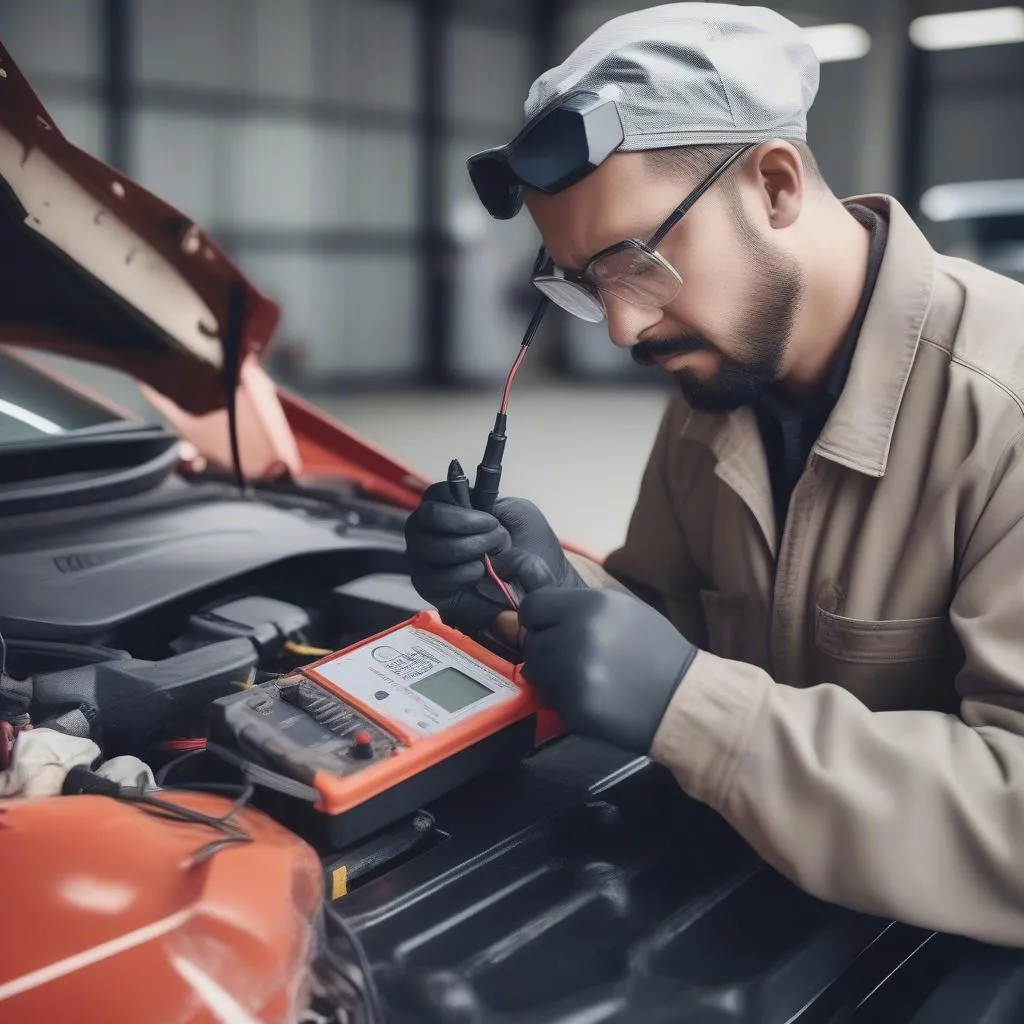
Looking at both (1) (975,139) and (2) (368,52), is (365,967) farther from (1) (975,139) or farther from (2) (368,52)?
(1) (975,139)

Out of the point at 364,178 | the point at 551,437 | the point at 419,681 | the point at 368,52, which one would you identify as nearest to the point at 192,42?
the point at 368,52

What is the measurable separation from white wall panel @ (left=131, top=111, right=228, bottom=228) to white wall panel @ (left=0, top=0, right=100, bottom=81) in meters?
0.53

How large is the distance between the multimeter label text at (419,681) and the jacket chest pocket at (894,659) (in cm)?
36

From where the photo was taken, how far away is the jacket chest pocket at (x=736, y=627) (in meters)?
1.34

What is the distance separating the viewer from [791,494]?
4.09 feet

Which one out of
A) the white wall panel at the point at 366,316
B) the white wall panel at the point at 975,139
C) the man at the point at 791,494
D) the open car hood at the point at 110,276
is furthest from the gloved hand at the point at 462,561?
the white wall panel at the point at 975,139

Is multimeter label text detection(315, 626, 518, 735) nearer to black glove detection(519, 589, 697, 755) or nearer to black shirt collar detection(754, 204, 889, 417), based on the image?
black glove detection(519, 589, 697, 755)

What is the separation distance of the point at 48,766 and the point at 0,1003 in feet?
0.89

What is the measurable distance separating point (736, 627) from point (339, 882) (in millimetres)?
625

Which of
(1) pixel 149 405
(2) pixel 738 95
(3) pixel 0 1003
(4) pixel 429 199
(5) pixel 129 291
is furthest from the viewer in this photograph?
(4) pixel 429 199

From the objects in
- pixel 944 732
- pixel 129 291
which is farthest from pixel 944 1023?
pixel 129 291

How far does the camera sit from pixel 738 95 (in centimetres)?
109

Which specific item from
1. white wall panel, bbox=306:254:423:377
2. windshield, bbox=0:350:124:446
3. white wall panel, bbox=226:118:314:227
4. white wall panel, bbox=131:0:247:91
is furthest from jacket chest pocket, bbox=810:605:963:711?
white wall panel, bbox=306:254:423:377

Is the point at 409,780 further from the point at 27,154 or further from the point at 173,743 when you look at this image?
the point at 27,154
